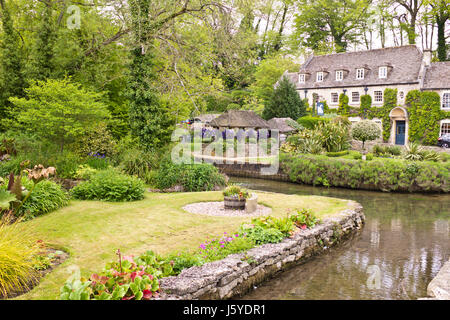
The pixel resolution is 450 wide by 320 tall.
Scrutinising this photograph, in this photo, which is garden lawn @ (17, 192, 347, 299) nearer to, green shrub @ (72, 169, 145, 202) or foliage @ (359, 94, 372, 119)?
green shrub @ (72, 169, 145, 202)

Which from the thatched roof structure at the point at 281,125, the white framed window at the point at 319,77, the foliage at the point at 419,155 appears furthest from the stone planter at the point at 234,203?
the white framed window at the point at 319,77

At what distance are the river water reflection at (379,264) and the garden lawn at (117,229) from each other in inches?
61.3

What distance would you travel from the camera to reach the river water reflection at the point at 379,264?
658 centimetres

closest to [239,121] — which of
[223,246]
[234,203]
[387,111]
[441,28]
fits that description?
[387,111]

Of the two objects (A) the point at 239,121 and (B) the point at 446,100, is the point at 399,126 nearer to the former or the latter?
(B) the point at 446,100

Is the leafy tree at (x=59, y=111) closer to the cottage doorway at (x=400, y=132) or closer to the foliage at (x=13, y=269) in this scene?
the foliage at (x=13, y=269)

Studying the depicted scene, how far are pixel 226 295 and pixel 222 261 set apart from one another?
596 millimetres

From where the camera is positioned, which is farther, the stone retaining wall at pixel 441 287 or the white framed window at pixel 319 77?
the white framed window at pixel 319 77

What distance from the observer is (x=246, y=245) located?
693 cm

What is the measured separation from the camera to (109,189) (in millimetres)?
11031

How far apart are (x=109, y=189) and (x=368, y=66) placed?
30282mm

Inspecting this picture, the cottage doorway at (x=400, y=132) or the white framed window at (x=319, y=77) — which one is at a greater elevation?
the white framed window at (x=319, y=77)

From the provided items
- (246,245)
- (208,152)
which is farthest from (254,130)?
(246,245)

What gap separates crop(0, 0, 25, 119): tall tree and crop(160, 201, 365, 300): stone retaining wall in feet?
47.2
